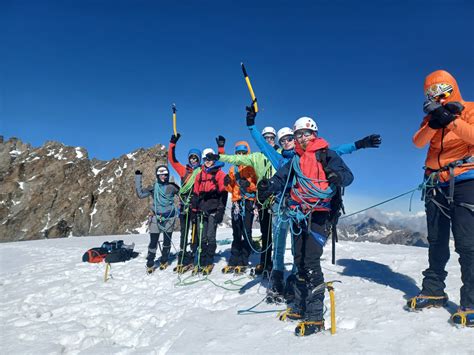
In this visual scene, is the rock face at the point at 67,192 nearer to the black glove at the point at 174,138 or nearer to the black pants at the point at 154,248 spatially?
the black pants at the point at 154,248

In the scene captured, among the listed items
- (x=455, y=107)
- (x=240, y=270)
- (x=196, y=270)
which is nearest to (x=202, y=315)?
(x=240, y=270)

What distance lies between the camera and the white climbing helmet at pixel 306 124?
479 centimetres

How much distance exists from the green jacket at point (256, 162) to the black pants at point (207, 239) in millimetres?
2074

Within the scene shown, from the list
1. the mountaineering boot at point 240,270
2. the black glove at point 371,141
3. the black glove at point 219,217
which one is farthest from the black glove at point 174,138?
the black glove at point 371,141

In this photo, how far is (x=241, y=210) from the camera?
8.05m

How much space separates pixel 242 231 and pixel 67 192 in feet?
272

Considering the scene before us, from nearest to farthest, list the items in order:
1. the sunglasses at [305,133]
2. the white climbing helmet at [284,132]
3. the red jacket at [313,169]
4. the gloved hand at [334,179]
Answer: the gloved hand at [334,179] → the red jacket at [313,169] → the sunglasses at [305,133] → the white climbing helmet at [284,132]

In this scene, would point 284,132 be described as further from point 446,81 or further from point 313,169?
point 446,81

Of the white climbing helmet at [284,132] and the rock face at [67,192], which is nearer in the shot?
the white climbing helmet at [284,132]

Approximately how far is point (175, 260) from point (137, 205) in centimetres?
6381

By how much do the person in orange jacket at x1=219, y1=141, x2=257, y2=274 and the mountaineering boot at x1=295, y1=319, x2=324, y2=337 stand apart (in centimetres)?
340

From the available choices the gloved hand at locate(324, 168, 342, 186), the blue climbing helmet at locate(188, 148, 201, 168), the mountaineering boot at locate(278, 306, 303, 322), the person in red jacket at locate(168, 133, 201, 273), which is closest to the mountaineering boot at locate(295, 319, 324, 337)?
the mountaineering boot at locate(278, 306, 303, 322)

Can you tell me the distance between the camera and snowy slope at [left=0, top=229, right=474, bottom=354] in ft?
12.8

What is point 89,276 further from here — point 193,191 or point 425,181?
point 425,181
